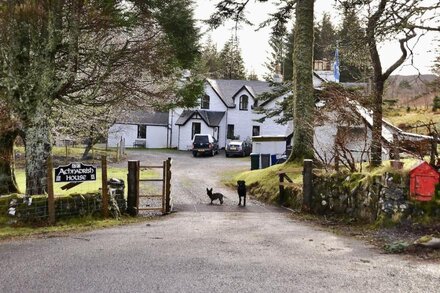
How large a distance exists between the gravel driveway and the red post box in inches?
65.3

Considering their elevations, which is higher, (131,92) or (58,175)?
(131,92)

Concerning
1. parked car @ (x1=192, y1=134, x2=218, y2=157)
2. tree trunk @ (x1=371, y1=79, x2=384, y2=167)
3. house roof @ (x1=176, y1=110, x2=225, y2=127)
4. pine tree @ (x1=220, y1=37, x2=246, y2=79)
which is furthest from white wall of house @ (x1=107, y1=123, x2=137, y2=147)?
tree trunk @ (x1=371, y1=79, x2=384, y2=167)

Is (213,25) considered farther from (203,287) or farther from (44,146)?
(203,287)

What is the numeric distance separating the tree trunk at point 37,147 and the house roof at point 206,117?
36647 mm

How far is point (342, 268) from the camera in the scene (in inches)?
264

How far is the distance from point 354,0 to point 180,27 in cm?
594

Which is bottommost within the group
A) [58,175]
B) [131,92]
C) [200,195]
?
[200,195]

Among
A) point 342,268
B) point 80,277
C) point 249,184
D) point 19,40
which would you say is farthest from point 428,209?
point 249,184

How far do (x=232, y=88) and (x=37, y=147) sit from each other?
42384mm

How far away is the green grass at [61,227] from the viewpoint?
986cm

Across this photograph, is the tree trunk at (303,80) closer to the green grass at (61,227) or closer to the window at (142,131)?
the green grass at (61,227)

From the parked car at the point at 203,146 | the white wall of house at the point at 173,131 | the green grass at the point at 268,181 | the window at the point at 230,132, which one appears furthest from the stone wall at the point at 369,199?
the white wall of house at the point at 173,131

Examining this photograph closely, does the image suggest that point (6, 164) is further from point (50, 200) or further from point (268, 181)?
point (268, 181)

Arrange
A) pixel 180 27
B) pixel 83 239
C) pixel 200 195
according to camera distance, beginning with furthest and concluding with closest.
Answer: pixel 200 195 → pixel 180 27 → pixel 83 239
